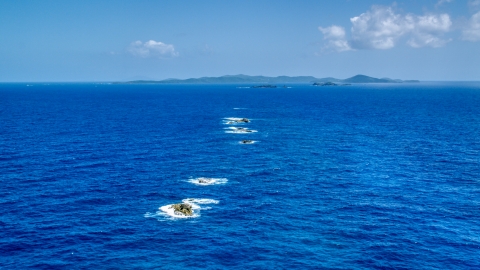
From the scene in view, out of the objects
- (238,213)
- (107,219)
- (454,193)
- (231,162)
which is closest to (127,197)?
(107,219)

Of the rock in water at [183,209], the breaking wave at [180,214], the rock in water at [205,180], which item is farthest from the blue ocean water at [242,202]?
the rock in water at [205,180]

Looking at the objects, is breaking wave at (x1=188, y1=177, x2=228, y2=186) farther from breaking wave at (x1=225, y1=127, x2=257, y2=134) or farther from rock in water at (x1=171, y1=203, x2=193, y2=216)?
breaking wave at (x1=225, y1=127, x2=257, y2=134)

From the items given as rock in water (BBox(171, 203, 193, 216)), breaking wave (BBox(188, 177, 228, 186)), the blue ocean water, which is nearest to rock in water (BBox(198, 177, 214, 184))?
breaking wave (BBox(188, 177, 228, 186))

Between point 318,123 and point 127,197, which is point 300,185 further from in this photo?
point 318,123

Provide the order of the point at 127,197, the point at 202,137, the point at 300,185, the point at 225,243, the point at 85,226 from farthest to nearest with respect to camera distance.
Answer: the point at 202,137
the point at 300,185
the point at 127,197
the point at 85,226
the point at 225,243

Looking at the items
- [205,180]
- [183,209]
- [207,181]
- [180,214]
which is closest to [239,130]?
[205,180]

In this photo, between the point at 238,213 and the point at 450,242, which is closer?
the point at 450,242
